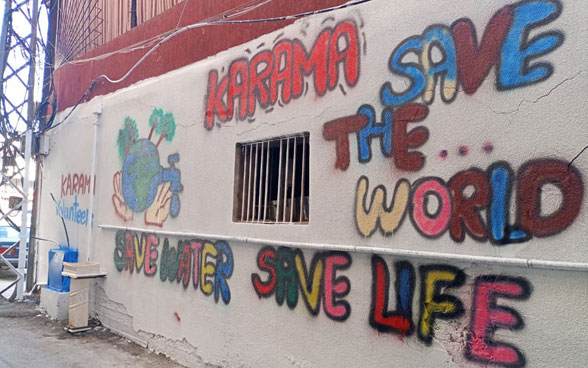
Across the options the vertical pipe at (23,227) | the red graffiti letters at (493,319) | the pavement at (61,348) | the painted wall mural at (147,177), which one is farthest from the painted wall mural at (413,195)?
the vertical pipe at (23,227)

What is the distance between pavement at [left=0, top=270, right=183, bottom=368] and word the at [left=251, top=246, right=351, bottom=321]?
1.84 metres

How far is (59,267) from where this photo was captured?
7.52 metres

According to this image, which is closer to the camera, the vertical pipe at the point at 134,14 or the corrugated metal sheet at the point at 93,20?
the corrugated metal sheet at the point at 93,20

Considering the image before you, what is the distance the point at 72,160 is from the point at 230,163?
14.3 feet

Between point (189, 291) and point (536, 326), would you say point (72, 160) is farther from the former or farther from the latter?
point (536, 326)

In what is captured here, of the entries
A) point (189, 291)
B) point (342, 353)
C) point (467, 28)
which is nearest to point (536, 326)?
point (342, 353)

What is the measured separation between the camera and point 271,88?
462 centimetres

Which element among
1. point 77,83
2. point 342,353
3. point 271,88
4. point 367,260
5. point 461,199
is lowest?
point 342,353

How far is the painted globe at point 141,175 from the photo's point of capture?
6.05 metres

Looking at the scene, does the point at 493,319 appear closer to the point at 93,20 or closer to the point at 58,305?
the point at 58,305

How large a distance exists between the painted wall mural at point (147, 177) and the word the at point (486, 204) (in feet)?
9.59

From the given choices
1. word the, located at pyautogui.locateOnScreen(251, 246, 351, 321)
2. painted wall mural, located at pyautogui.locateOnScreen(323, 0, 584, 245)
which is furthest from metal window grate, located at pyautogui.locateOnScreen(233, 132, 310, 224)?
painted wall mural, located at pyautogui.locateOnScreen(323, 0, 584, 245)

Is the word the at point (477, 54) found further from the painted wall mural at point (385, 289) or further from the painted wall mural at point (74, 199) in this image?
the painted wall mural at point (74, 199)

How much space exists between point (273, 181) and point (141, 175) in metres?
2.21
